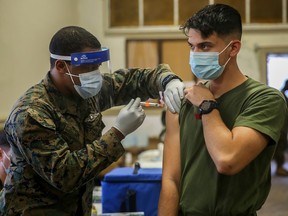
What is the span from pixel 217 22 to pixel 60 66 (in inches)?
26.2

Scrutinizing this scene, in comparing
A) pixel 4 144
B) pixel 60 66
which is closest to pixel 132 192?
pixel 4 144

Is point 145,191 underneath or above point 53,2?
underneath

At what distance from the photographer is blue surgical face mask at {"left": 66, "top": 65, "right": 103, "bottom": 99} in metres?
1.95

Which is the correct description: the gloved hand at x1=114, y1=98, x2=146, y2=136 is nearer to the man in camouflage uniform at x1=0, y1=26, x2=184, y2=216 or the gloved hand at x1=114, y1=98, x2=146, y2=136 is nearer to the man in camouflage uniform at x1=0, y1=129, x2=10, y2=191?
the man in camouflage uniform at x1=0, y1=26, x2=184, y2=216

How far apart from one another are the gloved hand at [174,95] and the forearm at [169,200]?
1.00 feet

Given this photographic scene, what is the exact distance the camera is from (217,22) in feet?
5.69

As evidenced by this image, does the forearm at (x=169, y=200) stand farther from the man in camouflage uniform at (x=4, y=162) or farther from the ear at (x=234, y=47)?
the man in camouflage uniform at (x=4, y=162)

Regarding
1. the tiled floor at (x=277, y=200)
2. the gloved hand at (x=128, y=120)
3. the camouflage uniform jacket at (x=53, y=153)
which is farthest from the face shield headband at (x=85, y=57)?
the tiled floor at (x=277, y=200)

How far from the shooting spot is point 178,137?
1.84 meters

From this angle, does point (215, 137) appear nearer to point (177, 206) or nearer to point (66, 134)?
point (177, 206)

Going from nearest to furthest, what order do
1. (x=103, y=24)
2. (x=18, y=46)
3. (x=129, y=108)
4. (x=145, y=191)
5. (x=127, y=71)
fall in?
(x=129, y=108) → (x=127, y=71) → (x=145, y=191) → (x=18, y=46) → (x=103, y=24)

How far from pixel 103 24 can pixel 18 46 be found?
10.5 ft

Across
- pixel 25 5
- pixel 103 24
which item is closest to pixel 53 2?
pixel 25 5

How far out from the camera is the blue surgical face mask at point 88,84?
1.95 meters
